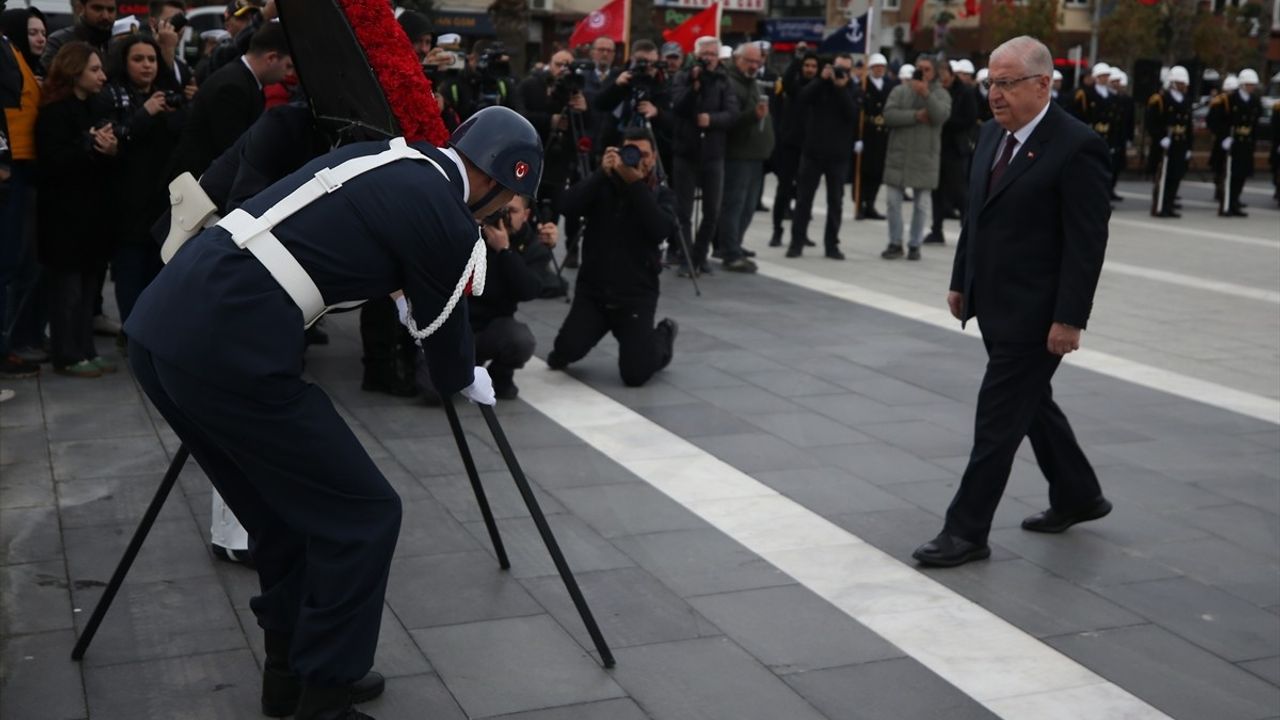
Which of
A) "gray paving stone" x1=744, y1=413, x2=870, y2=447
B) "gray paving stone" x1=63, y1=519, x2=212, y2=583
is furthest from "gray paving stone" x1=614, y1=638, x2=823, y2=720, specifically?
"gray paving stone" x1=744, y1=413, x2=870, y2=447

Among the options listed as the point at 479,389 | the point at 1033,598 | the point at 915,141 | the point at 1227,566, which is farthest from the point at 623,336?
the point at 915,141

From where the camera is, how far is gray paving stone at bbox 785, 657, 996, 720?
4094mm

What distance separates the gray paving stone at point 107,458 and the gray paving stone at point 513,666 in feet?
7.35

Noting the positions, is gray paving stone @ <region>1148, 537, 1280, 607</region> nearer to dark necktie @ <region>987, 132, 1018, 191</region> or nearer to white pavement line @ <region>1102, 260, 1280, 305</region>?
dark necktie @ <region>987, 132, 1018, 191</region>

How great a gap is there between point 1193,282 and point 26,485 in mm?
10307

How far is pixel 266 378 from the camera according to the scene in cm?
336

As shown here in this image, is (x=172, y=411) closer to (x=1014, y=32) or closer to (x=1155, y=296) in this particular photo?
(x=1155, y=296)

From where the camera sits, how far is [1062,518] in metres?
5.79

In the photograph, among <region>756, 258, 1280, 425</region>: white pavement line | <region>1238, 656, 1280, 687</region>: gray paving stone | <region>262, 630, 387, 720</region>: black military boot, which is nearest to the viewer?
<region>262, 630, 387, 720</region>: black military boot

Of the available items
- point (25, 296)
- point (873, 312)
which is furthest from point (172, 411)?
point (873, 312)

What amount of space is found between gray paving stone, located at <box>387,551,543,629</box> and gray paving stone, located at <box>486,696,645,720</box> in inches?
28.4

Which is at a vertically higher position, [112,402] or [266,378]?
[266,378]

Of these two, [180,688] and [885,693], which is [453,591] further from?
[885,693]

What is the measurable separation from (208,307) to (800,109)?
11.2m
